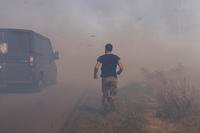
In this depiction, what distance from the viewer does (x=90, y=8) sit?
47.3 m

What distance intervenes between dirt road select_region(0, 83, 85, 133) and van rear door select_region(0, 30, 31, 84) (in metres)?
0.67

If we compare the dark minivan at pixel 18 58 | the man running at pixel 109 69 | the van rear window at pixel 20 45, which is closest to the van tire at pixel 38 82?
the dark minivan at pixel 18 58

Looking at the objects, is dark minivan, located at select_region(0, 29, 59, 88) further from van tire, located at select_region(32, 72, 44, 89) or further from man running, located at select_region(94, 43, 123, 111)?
man running, located at select_region(94, 43, 123, 111)

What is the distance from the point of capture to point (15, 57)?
16.7 metres

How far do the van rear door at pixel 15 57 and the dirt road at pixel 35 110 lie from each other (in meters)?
0.67

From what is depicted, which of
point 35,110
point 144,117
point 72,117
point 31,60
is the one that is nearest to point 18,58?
point 31,60

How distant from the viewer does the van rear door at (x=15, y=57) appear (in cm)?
1673

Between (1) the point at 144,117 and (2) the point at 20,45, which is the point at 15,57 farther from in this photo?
(1) the point at 144,117

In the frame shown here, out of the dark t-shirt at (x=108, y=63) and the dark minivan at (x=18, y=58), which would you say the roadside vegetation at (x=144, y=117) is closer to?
the dark t-shirt at (x=108, y=63)

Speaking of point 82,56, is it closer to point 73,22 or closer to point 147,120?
point 73,22

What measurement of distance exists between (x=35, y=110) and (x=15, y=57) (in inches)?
184

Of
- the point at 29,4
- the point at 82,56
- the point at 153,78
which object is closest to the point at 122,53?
the point at 82,56

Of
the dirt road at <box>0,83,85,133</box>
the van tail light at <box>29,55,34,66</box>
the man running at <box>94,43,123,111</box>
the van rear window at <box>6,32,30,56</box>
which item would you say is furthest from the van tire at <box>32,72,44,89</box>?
the man running at <box>94,43,123,111</box>

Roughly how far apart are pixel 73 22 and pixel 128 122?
3691 cm
